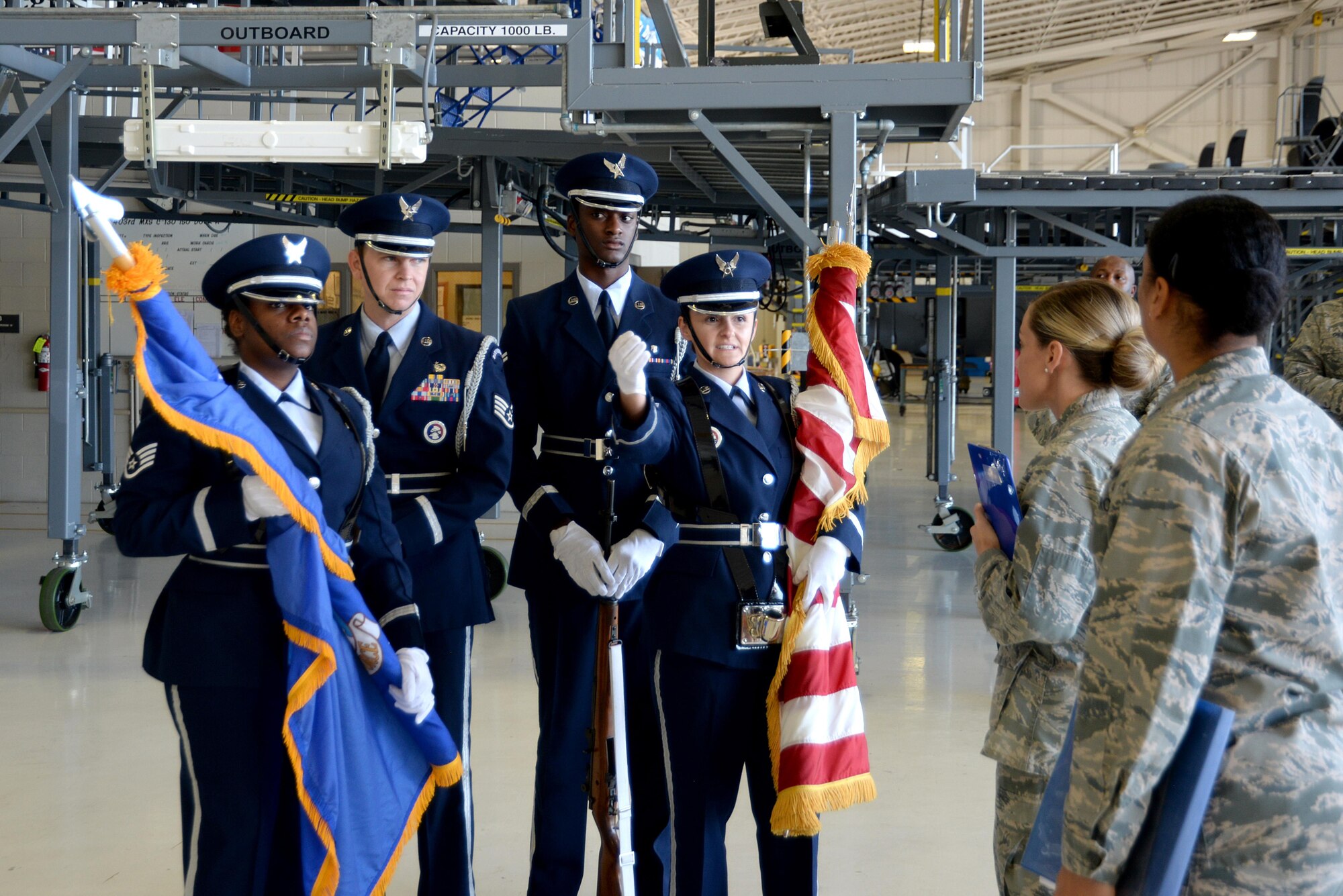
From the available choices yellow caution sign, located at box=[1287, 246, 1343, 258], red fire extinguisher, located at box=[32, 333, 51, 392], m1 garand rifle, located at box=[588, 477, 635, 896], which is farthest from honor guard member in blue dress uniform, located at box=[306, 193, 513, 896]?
red fire extinguisher, located at box=[32, 333, 51, 392]

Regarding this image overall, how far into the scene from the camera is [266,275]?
2.18 metres

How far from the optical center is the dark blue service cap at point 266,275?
218cm

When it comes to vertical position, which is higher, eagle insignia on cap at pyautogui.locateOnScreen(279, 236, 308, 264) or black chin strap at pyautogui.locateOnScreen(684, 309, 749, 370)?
eagle insignia on cap at pyautogui.locateOnScreen(279, 236, 308, 264)

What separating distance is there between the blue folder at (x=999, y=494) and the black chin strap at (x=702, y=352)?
673mm

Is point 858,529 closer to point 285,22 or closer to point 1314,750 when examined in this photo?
point 1314,750

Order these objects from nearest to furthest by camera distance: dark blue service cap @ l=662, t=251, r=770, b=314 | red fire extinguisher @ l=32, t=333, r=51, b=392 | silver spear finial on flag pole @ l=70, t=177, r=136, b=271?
silver spear finial on flag pole @ l=70, t=177, r=136, b=271 < dark blue service cap @ l=662, t=251, r=770, b=314 < red fire extinguisher @ l=32, t=333, r=51, b=392

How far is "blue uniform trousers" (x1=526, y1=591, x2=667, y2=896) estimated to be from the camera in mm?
2852

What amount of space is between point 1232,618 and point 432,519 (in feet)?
5.88

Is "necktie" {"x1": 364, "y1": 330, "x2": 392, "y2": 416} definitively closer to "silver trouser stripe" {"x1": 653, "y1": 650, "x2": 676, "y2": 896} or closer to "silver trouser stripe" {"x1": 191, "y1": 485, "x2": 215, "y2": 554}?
"silver trouser stripe" {"x1": 191, "y1": 485, "x2": 215, "y2": 554}

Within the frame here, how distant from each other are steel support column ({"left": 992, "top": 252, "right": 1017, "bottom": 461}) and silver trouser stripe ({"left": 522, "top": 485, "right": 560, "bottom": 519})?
585cm

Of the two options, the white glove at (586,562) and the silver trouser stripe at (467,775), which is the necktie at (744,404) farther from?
the silver trouser stripe at (467,775)

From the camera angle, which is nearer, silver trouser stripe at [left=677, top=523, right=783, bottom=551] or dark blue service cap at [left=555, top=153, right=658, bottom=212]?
silver trouser stripe at [left=677, top=523, right=783, bottom=551]

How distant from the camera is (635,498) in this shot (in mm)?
2881

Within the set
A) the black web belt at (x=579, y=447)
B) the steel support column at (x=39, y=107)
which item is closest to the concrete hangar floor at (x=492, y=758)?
the black web belt at (x=579, y=447)
